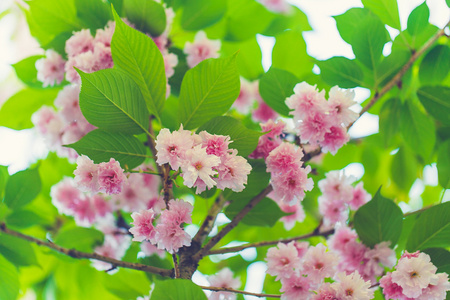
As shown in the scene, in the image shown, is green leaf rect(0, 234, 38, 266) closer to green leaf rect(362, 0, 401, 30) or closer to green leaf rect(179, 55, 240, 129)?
green leaf rect(179, 55, 240, 129)

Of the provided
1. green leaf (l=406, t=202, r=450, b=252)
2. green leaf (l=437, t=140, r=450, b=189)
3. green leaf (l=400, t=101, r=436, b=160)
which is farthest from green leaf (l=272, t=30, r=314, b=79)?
green leaf (l=406, t=202, r=450, b=252)

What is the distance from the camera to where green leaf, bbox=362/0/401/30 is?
1.02 metres

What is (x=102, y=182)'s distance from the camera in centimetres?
77

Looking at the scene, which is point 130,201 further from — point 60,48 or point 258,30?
point 258,30

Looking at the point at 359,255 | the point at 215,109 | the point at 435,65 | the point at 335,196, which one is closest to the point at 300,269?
the point at 359,255

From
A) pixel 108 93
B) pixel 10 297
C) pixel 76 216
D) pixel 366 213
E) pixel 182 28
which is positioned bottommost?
pixel 10 297

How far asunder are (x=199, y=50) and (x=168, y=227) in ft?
1.93

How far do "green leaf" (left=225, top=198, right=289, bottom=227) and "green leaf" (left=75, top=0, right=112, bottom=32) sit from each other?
0.56m

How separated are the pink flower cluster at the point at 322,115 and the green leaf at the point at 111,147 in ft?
1.10

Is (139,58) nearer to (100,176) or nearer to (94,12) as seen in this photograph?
(100,176)

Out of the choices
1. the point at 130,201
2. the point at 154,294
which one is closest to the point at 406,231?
the point at 154,294

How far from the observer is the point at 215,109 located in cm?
80

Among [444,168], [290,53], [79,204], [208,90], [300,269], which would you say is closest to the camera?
[208,90]

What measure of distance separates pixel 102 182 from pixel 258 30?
812mm
